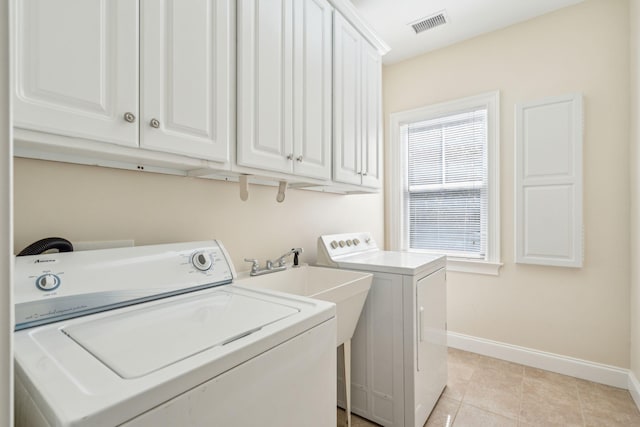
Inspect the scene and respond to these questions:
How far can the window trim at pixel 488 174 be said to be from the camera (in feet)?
8.77

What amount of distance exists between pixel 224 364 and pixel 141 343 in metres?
0.21

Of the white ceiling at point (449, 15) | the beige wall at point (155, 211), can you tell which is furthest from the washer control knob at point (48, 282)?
the white ceiling at point (449, 15)

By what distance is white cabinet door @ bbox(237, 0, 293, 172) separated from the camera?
4.25ft

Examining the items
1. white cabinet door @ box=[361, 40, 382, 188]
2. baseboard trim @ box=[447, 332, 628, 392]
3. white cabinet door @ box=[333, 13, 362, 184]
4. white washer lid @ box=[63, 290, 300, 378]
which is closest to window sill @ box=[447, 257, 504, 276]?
baseboard trim @ box=[447, 332, 628, 392]

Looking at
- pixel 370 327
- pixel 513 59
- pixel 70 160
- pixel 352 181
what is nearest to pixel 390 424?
pixel 370 327

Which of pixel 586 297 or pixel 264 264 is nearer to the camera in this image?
pixel 264 264

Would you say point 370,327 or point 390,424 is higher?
point 370,327

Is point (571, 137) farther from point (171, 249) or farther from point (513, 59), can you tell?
Answer: point (171, 249)

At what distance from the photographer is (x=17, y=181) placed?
1.00 m

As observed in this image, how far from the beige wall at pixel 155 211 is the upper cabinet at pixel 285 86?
0.38 meters

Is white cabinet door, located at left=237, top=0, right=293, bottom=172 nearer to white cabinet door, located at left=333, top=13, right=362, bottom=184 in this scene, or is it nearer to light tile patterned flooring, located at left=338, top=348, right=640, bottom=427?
white cabinet door, located at left=333, top=13, right=362, bottom=184

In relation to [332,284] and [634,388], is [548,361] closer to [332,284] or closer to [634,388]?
[634,388]

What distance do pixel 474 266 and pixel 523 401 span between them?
1069 millimetres

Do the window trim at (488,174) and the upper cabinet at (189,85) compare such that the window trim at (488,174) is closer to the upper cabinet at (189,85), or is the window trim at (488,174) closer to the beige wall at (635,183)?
the beige wall at (635,183)
